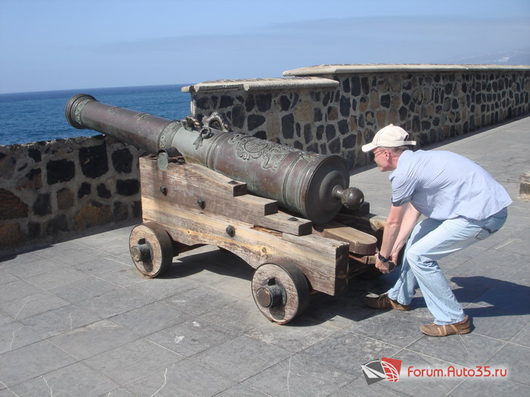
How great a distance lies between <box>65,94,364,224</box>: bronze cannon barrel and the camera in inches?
157

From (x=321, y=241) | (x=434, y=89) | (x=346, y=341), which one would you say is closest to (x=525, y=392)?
(x=346, y=341)

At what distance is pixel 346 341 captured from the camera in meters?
3.63

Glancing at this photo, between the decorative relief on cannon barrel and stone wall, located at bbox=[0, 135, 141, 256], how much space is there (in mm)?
2238

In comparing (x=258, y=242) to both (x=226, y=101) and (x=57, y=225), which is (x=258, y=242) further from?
(x=226, y=101)

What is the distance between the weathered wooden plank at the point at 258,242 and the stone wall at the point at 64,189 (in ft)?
4.71

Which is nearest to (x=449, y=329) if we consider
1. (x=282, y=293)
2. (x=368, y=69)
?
(x=282, y=293)

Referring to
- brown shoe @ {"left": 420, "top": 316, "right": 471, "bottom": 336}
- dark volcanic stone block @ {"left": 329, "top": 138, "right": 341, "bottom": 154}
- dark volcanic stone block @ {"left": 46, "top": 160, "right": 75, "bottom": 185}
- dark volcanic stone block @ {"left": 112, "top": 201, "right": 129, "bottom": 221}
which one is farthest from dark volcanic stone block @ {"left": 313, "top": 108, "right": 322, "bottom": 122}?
brown shoe @ {"left": 420, "top": 316, "right": 471, "bottom": 336}

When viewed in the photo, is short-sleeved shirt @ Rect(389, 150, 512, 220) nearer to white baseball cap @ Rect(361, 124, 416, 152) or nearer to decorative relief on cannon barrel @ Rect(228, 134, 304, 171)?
white baseball cap @ Rect(361, 124, 416, 152)

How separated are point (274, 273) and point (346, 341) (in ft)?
2.01

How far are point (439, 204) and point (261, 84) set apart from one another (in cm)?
424

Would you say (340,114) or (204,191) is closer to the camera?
(204,191)

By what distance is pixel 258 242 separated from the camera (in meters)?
4.12

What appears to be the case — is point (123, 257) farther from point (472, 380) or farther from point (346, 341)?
point (472, 380)

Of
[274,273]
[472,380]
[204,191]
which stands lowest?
[472,380]
